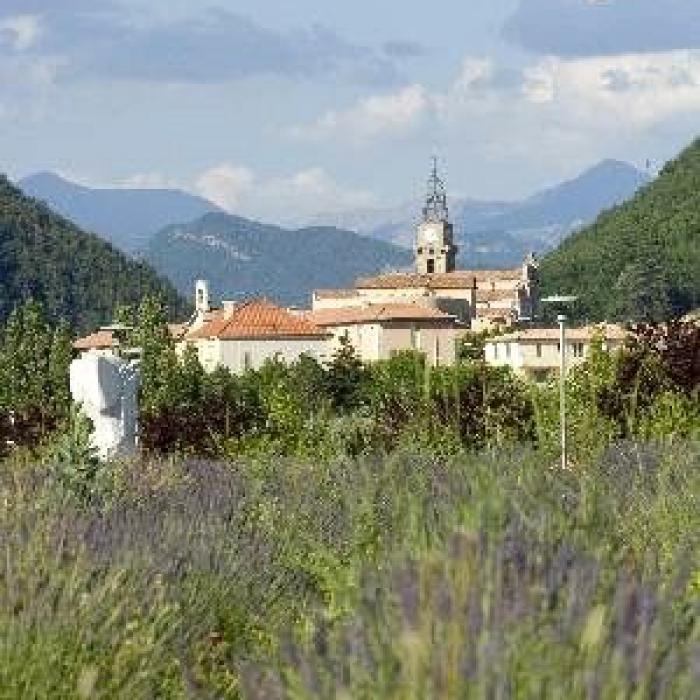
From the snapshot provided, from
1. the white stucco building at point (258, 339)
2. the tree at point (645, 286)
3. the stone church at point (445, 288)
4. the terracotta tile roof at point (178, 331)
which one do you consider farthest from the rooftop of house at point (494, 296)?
the white stucco building at point (258, 339)

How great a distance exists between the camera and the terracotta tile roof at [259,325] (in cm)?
10569

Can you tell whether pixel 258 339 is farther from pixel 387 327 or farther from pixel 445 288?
pixel 445 288

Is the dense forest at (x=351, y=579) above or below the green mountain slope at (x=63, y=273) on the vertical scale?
below

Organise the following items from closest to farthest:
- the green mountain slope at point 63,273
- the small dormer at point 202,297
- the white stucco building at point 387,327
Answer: the white stucco building at point 387,327, the small dormer at point 202,297, the green mountain slope at point 63,273

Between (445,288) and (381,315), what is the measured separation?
2785cm

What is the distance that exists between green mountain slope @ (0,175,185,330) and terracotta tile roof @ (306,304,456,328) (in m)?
43.4

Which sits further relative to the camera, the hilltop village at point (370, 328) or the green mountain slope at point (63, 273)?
the green mountain slope at point (63, 273)

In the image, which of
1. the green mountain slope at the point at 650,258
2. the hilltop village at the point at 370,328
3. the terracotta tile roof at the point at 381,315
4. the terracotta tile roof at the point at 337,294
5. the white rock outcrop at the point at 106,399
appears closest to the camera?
the white rock outcrop at the point at 106,399

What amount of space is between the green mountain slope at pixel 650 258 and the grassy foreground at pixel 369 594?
120149mm

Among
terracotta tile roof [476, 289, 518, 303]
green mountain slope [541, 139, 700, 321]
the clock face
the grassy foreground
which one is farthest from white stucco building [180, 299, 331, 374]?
the grassy foreground

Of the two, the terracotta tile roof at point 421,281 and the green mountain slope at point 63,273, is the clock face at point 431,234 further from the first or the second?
the green mountain slope at point 63,273

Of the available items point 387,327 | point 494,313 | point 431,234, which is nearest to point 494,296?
point 431,234

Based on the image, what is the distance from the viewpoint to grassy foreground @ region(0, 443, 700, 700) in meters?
3.03

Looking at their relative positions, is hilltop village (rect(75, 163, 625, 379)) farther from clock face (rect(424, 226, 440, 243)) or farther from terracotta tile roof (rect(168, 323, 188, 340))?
clock face (rect(424, 226, 440, 243))
